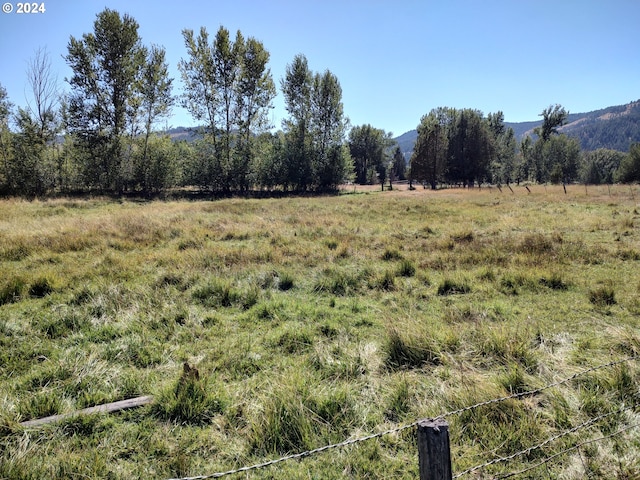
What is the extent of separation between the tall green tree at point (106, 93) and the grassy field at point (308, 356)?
27264mm

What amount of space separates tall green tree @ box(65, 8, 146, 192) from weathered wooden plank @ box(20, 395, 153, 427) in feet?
115

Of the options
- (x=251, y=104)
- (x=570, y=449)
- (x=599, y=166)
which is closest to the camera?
(x=570, y=449)

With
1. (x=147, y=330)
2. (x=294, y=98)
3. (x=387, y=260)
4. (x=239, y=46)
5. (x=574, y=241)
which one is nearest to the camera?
(x=147, y=330)

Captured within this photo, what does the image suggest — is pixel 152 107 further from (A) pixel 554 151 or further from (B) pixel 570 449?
(A) pixel 554 151

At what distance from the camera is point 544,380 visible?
3.62 meters

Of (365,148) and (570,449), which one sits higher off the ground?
(365,148)

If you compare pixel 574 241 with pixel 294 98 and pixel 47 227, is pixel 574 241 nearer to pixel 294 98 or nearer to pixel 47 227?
pixel 47 227

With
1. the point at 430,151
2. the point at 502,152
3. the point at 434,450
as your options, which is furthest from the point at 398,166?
the point at 434,450

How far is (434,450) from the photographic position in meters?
1.62

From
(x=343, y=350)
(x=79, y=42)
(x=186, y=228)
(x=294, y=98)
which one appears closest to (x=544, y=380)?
(x=343, y=350)

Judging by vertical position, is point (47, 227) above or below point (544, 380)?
above

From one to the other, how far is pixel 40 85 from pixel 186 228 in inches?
1241

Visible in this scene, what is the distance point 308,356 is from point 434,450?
Answer: 112 inches

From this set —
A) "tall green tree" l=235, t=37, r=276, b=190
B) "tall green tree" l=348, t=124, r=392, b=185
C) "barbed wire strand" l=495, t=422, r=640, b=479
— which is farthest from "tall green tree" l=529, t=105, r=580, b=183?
"barbed wire strand" l=495, t=422, r=640, b=479
